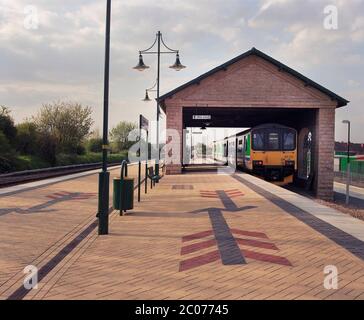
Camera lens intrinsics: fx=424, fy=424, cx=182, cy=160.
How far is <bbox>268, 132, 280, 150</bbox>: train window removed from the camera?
1005 inches

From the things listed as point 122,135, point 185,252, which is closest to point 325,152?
point 185,252

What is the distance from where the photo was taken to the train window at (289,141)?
25714mm

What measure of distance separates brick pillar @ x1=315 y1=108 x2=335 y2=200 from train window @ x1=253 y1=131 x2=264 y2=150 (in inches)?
146

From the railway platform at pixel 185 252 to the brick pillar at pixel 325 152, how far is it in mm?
15288

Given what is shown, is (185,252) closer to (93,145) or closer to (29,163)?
(29,163)

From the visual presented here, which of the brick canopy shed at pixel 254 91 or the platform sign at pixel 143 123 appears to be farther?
the brick canopy shed at pixel 254 91

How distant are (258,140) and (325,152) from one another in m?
4.46

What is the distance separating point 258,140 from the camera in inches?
1008

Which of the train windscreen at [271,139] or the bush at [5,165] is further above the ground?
the train windscreen at [271,139]

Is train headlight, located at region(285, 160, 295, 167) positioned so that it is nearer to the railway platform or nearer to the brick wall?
the brick wall

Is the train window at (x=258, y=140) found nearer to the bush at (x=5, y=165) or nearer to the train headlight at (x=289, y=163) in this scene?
the train headlight at (x=289, y=163)

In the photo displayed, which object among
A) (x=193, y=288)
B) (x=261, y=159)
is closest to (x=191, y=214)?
(x=193, y=288)

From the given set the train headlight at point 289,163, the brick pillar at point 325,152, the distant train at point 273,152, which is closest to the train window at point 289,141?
the distant train at point 273,152

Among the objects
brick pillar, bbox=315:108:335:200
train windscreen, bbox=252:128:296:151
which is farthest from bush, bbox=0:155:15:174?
brick pillar, bbox=315:108:335:200
